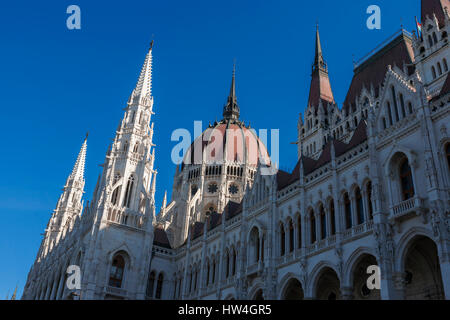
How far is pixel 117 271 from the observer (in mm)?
41406

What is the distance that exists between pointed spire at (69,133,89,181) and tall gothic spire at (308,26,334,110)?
41152mm

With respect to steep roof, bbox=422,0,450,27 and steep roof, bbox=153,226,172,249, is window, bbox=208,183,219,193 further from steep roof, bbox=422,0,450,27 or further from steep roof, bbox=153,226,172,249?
steep roof, bbox=422,0,450,27

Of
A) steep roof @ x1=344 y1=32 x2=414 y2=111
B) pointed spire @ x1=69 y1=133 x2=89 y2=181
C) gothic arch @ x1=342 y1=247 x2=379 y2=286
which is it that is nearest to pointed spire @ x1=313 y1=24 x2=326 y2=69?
steep roof @ x1=344 y1=32 x2=414 y2=111

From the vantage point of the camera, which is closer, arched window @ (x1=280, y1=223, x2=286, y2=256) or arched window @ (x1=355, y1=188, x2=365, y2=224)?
arched window @ (x1=355, y1=188, x2=365, y2=224)

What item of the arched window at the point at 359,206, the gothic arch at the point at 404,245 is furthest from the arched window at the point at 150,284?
the gothic arch at the point at 404,245

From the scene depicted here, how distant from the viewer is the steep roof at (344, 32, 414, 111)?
40.5 metres

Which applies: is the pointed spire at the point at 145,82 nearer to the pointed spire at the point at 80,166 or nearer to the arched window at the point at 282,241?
the pointed spire at the point at 80,166

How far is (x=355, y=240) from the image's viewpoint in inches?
965

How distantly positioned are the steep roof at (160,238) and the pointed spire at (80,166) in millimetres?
28867

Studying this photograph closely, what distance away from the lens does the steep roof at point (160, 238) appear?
46.1 metres

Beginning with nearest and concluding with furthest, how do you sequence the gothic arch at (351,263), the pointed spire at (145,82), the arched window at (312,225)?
the gothic arch at (351,263)
the arched window at (312,225)
the pointed spire at (145,82)

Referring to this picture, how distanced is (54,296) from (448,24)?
44456 millimetres
